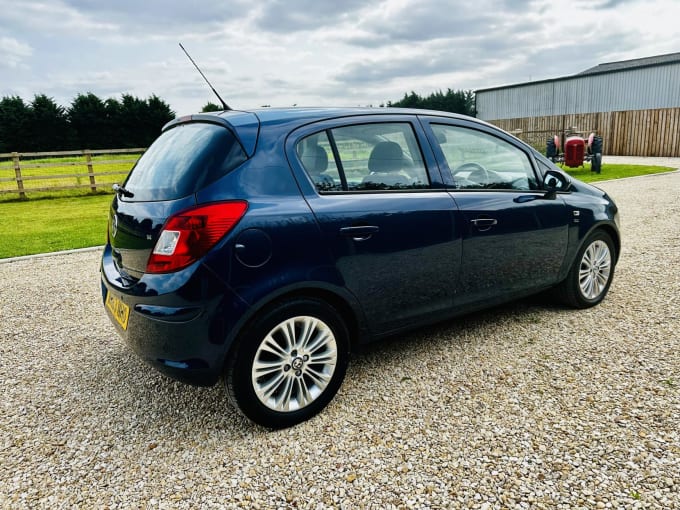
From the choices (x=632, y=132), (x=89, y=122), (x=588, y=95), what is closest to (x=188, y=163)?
(x=632, y=132)

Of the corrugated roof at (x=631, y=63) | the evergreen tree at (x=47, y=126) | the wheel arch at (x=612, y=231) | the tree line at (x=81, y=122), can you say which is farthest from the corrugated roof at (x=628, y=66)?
the evergreen tree at (x=47, y=126)

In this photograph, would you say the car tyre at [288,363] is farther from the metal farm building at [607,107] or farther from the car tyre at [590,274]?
the metal farm building at [607,107]

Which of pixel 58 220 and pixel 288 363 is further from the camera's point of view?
pixel 58 220

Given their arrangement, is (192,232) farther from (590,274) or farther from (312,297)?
(590,274)

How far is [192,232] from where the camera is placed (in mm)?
2420

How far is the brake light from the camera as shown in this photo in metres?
2.42

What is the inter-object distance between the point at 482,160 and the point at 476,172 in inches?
6.1

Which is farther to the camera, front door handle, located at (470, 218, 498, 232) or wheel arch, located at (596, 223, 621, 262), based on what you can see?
wheel arch, located at (596, 223, 621, 262)

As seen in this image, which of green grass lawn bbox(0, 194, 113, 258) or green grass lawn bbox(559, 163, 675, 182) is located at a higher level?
green grass lawn bbox(0, 194, 113, 258)

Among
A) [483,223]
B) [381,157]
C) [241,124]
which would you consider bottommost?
[483,223]

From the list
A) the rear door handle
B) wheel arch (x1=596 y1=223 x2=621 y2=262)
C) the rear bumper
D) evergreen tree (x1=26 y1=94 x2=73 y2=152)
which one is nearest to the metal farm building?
wheel arch (x1=596 y1=223 x2=621 y2=262)

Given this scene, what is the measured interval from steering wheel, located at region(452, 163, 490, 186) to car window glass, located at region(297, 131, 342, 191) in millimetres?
1015

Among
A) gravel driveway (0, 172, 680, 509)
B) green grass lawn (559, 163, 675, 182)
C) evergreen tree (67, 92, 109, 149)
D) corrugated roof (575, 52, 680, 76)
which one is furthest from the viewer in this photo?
evergreen tree (67, 92, 109, 149)

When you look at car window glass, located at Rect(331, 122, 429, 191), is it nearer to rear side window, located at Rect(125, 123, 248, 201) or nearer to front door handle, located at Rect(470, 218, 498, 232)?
front door handle, located at Rect(470, 218, 498, 232)
